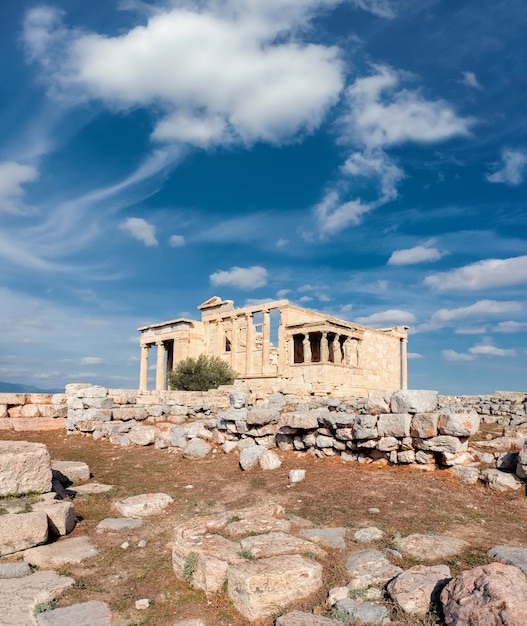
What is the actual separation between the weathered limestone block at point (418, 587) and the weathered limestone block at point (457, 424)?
15.9 feet

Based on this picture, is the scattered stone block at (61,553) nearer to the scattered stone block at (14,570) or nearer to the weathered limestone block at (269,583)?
the scattered stone block at (14,570)

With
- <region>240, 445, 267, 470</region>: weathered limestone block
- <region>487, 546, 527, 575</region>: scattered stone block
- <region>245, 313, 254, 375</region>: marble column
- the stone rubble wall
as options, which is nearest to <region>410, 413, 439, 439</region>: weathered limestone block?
the stone rubble wall

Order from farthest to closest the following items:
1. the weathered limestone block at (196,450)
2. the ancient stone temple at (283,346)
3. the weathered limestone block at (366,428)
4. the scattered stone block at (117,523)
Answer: the ancient stone temple at (283,346), the weathered limestone block at (196,450), the weathered limestone block at (366,428), the scattered stone block at (117,523)

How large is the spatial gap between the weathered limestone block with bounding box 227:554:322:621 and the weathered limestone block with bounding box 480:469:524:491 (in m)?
4.78

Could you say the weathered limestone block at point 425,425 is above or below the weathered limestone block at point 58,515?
above

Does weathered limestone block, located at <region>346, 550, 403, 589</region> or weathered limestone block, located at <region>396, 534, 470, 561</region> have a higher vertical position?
weathered limestone block, located at <region>396, 534, 470, 561</region>

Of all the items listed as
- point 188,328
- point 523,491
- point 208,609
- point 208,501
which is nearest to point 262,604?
point 208,609

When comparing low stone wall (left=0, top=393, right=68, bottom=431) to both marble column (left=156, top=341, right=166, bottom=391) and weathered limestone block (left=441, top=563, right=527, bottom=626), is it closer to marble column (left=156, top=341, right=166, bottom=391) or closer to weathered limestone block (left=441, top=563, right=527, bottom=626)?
weathered limestone block (left=441, top=563, right=527, bottom=626)

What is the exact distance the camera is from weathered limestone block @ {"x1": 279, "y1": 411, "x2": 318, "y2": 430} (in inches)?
434

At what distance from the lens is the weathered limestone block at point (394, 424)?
9813 mm

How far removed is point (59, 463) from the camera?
10727 millimetres

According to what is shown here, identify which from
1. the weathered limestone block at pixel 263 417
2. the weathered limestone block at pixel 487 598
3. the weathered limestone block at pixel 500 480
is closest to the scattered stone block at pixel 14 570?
the weathered limestone block at pixel 487 598

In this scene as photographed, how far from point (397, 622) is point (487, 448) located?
7623 mm

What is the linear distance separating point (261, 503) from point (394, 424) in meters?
3.26
